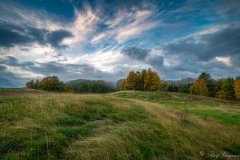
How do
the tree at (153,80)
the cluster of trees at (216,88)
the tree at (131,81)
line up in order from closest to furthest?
the tree at (153,80), the cluster of trees at (216,88), the tree at (131,81)

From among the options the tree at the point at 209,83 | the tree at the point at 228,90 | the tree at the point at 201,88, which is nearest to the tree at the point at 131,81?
the tree at the point at 201,88

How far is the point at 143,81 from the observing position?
5578 cm

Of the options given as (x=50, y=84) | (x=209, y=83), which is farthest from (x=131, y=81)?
(x=209, y=83)

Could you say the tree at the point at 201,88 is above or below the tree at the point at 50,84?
below

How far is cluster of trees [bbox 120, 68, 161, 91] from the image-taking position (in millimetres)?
48844

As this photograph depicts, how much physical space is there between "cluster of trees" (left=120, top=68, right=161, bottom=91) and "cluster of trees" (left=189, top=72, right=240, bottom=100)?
2065 cm

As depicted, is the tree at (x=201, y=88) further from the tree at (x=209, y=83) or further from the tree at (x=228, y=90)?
the tree at (x=228, y=90)

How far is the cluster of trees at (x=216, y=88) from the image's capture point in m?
49.4

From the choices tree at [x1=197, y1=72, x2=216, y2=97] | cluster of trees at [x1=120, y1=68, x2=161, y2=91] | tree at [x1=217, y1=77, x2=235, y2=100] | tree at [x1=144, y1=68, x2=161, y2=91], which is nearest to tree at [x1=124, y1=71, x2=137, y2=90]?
cluster of trees at [x1=120, y1=68, x2=161, y2=91]

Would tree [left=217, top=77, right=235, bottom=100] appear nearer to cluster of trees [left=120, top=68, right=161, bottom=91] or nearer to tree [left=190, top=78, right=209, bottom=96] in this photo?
tree [left=190, top=78, right=209, bottom=96]

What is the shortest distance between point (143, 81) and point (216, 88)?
37.7 m

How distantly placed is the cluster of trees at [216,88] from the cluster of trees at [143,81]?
20646 millimetres

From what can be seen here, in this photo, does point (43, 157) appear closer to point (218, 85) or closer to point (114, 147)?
point (114, 147)

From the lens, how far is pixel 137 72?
5919 centimetres
